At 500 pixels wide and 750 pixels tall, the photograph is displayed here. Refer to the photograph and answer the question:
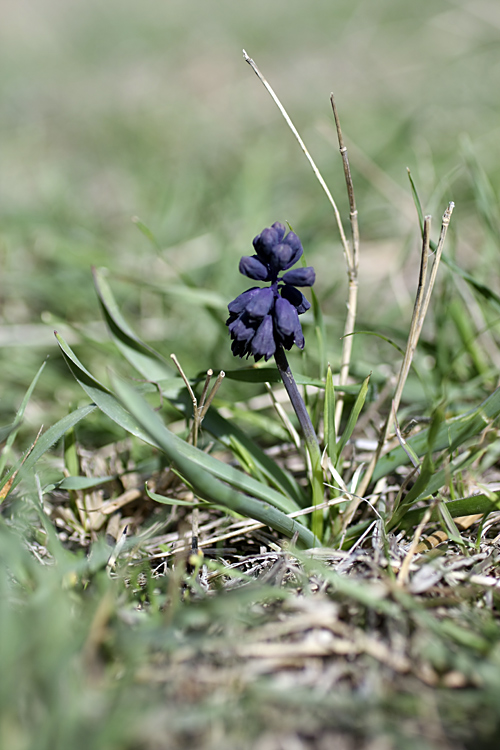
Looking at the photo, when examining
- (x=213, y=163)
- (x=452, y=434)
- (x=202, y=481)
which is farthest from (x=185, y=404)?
(x=213, y=163)

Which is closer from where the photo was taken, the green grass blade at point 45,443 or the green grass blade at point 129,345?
the green grass blade at point 45,443

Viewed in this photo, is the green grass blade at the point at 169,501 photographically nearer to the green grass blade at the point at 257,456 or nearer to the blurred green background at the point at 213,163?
the green grass blade at the point at 257,456

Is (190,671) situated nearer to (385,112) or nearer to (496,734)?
(496,734)

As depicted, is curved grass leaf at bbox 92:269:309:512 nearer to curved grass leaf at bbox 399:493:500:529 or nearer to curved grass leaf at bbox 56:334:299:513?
curved grass leaf at bbox 56:334:299:513

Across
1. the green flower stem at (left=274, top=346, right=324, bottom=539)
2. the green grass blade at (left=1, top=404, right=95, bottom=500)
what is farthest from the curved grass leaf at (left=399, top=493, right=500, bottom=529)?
the green grass blade at (left=1, top=404, right=95, bottom=500)

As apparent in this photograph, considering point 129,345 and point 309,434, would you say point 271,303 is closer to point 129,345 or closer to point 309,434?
point 309,434

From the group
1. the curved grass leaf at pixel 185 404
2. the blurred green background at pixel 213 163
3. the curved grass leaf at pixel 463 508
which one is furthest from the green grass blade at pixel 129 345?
the curved grass leaf at pixel 463 508
